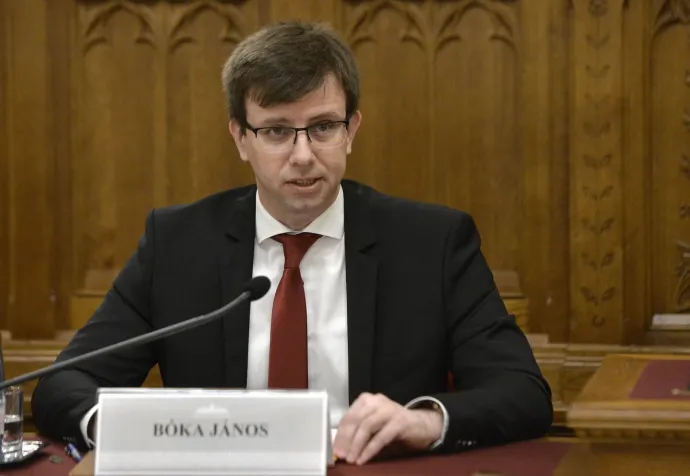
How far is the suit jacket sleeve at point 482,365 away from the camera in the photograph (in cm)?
196

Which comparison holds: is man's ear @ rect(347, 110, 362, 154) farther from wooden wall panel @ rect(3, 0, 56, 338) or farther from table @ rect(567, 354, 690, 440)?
wooden wall panel @ rect(3, 0, 56, 338)

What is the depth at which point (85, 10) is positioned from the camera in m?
3.62

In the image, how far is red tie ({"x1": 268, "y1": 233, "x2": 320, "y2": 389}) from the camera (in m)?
2.27

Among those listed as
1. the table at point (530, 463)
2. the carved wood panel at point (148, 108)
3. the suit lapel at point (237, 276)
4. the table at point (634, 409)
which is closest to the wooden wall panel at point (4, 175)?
the carved wood panel at point (148, 108)

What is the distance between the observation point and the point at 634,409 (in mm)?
2297

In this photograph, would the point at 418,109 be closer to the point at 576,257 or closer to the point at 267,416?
the point at 576,257

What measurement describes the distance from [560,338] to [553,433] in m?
0.31

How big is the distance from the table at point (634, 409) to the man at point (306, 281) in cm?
21

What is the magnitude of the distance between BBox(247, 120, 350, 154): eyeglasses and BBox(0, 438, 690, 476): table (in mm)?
748

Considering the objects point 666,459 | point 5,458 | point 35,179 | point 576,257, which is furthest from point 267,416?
point 35,179

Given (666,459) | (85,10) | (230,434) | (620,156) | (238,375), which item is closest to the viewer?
(230,434)

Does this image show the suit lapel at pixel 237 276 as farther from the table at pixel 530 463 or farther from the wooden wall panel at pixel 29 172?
the wooden wall panel at pixel 29 172

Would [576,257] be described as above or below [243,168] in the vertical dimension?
below

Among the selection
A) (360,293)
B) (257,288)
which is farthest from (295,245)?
(257,288)
